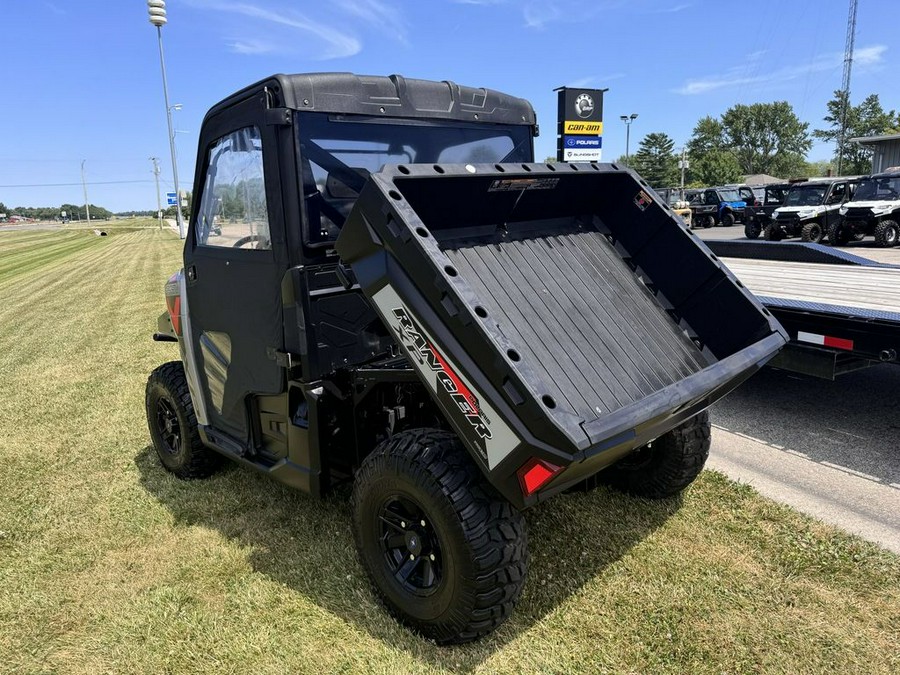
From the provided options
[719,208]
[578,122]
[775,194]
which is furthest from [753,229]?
[578,122]

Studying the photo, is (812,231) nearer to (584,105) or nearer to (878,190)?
(878,190)

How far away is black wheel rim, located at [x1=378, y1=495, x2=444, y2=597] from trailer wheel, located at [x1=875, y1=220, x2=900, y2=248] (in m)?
18.8

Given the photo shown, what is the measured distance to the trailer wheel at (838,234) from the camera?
17.8m

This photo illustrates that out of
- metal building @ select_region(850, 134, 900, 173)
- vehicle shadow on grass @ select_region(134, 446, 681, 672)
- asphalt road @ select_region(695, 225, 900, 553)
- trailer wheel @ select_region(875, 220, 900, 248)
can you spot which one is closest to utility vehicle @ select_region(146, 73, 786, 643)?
vehicle shadow on grass @ select_region(134, 446, 681, 672)

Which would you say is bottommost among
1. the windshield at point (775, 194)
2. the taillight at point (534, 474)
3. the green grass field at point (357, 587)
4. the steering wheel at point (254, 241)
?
the green grass field at point (357, 587)

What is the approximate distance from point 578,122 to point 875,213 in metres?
11.6

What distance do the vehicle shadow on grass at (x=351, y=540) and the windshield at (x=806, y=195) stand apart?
18.9m

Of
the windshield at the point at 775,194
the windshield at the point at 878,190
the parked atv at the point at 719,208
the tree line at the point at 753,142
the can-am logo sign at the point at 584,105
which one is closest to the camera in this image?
the can-am logo sign at the point at 584,105

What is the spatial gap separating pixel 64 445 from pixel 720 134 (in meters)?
111

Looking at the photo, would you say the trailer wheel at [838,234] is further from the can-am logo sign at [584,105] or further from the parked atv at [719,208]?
the can-am logo sign at [584,105]

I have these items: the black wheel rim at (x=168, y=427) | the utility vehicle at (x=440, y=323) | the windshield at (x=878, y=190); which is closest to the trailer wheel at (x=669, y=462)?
the utility vehicle at (x=440, y=323)

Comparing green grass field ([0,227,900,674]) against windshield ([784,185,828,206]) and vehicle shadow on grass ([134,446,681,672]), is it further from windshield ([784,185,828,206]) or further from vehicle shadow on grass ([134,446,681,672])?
windshield ([784,185,828,206])

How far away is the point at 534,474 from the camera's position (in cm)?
206

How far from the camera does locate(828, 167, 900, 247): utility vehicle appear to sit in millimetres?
16984
